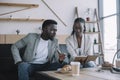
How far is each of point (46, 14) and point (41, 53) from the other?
221cm

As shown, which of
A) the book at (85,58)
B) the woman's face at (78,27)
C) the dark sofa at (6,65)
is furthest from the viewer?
the dark sofa at (6,65)

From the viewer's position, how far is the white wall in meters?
4.90

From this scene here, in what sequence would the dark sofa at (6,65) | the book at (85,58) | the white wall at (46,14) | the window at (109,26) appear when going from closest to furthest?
1. the book at (85,58)
2. the dark sofa at (6,65)
3. the white wall at (46,14)
4. the window at (109,26)

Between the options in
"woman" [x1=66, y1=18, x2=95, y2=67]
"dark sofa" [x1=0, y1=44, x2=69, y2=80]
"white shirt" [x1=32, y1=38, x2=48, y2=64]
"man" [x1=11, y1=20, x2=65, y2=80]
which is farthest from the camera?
"dark sofa" [x1=0, y1=44, x2=69, y2=80]

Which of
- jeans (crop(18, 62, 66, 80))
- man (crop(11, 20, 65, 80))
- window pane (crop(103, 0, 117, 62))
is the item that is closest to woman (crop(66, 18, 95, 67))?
man (crop(11, 20, 65, 80))

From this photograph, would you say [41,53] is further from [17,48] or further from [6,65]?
[6,65]

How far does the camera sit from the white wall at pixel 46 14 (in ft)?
16.1

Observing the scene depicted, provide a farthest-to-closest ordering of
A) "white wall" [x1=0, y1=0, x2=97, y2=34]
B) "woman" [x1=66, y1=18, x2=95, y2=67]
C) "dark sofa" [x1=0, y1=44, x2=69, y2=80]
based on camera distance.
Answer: "white wall" [x1=0, y1=0, x2=97, y2=34] → "dark sofa" [x1=0, y1=44, x2=69, y2=80] → "woman" [x1=66, y1=18, x2=95, y2=67]

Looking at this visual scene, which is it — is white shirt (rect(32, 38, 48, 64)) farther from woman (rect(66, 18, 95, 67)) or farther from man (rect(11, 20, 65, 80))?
woman (rect(66, 18, 95, 67))

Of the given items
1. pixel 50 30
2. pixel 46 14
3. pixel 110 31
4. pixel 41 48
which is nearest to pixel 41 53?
pixel 41 48

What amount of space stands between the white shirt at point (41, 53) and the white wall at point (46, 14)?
74.1 inches

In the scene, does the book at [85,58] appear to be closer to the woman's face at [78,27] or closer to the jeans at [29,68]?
the jeans at [29,68]

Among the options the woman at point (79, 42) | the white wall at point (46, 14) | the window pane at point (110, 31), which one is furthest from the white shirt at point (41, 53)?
the window pane at point (110, 31)

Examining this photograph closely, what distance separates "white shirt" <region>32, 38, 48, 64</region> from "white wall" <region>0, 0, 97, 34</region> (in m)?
1.88
